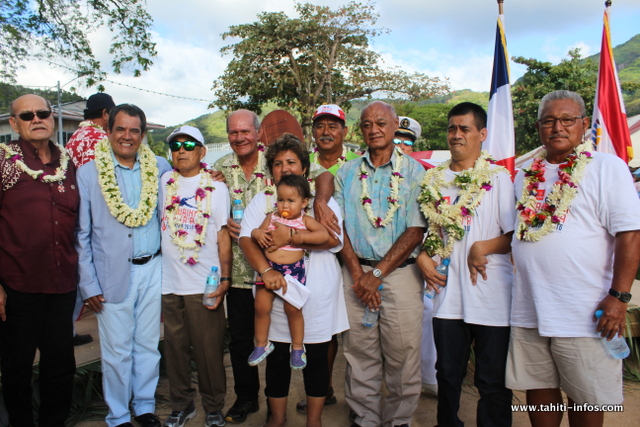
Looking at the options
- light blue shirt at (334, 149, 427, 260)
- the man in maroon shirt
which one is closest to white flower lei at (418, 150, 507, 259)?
light blue shirt at (334, 149, 427, 260)

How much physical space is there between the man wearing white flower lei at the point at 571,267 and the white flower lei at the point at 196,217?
234 cm

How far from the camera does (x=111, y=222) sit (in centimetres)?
352

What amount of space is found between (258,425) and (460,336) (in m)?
1.88

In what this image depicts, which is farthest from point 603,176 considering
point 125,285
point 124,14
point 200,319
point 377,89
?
point 377,89

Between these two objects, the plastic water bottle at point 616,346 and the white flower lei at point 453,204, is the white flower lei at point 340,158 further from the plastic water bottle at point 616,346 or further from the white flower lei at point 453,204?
the plastic water bottle at point 616,346

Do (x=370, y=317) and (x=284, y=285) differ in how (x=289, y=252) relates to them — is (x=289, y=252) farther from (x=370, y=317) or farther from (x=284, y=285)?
(x=370, y=317)

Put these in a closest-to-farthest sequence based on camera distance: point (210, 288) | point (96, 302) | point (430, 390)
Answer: point (96, 302) < point (210, 288) < point (430, 390)

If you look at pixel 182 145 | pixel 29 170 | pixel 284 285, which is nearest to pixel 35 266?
pixel 29 170

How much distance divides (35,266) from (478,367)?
3.20 meters

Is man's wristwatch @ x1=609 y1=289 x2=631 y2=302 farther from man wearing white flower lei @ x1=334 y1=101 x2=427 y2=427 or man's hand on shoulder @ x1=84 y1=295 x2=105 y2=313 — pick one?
man's hand on shoulder @ x1=84 y1=295 x2=105 y2=313

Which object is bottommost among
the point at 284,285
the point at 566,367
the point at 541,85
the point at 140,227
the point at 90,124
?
the point at 566,367

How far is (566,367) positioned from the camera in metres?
2.70

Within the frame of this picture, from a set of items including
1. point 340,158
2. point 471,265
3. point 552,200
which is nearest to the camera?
point 552,200

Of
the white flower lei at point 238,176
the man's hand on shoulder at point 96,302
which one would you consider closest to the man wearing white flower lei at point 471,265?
the white flower lei at point 238,176
